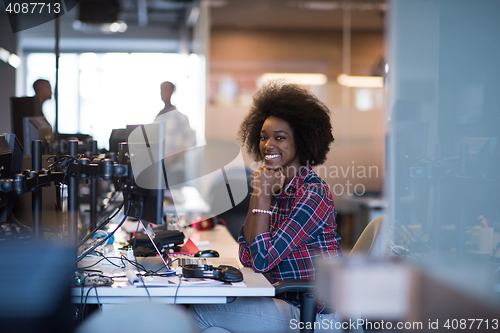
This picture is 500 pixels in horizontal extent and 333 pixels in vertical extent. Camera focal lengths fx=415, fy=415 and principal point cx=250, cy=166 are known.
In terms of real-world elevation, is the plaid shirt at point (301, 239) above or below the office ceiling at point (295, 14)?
below

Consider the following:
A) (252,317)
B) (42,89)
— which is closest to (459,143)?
(252,317)

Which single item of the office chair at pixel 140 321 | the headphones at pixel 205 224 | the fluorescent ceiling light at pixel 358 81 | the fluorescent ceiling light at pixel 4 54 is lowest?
the headphones at pixel 205 224

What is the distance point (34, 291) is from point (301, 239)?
0.93 meters

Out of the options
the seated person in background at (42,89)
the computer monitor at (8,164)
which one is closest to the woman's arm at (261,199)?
the computer monitor at (8,164)

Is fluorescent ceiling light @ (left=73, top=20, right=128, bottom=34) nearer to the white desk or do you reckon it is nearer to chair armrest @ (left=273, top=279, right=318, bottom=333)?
the white desk

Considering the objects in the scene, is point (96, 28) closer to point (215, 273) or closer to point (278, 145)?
point (278, 145)

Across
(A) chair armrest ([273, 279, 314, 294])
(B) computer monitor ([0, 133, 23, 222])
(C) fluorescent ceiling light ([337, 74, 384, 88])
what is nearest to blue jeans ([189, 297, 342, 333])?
(A) chair armrest ([273, 279, 314, 294])

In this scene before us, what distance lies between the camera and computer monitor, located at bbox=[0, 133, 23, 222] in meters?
1.47

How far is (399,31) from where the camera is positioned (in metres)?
1.68

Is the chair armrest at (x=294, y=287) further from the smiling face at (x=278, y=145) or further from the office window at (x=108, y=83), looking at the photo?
the office window at (x=108, y=83)

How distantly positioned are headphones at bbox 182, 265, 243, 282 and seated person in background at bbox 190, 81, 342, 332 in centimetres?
18
